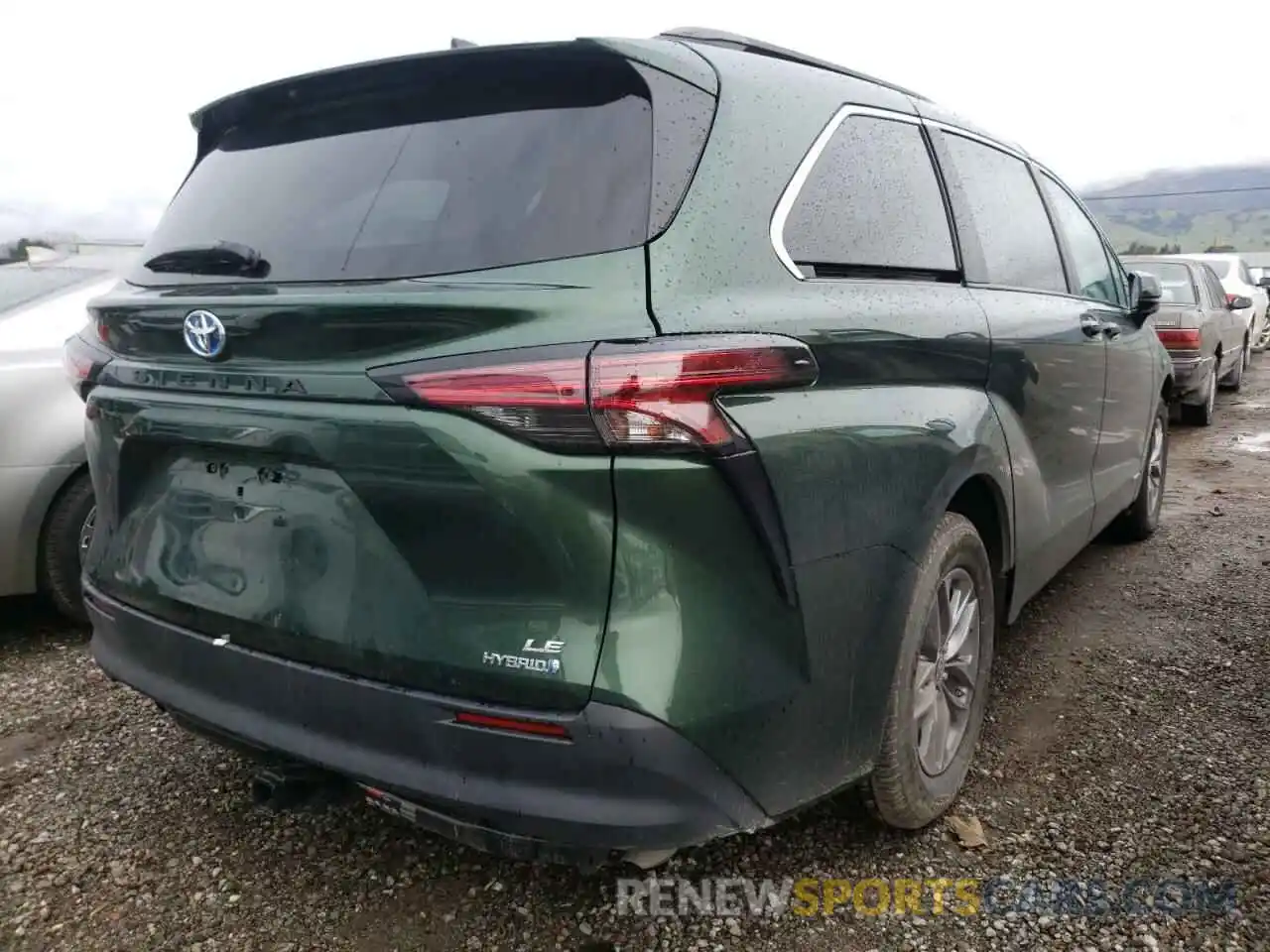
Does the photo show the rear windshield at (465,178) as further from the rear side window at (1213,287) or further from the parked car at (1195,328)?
the rear side window at (1213,287)

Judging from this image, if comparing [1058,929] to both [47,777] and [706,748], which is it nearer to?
[706,748]

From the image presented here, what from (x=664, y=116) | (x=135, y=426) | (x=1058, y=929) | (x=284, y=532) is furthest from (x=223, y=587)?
(x=1058, y=929)

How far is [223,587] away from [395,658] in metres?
0.47

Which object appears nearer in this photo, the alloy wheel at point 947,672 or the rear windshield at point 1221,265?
Result: the alloy wheel at point 947,672

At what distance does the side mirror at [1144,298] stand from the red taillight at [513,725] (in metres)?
3.51

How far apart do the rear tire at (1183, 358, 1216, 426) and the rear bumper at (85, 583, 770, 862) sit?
847cm

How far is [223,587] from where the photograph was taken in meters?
1.91

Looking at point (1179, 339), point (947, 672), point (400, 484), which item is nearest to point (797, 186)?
point (400, 484)

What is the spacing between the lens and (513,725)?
1.59 metres

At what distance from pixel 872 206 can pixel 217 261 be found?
1.47 m

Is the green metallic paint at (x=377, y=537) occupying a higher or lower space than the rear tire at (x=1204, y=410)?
higher

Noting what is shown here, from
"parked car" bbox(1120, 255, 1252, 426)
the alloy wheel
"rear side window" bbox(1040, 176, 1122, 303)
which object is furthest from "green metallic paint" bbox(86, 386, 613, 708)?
"parked car" bbox(1120, 255, 1252, 426)

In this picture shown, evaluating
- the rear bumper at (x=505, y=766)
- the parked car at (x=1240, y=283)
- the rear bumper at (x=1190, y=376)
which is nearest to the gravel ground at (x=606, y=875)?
the rear bumper at (x=505, y=766)

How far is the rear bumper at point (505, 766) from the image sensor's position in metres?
1.57
